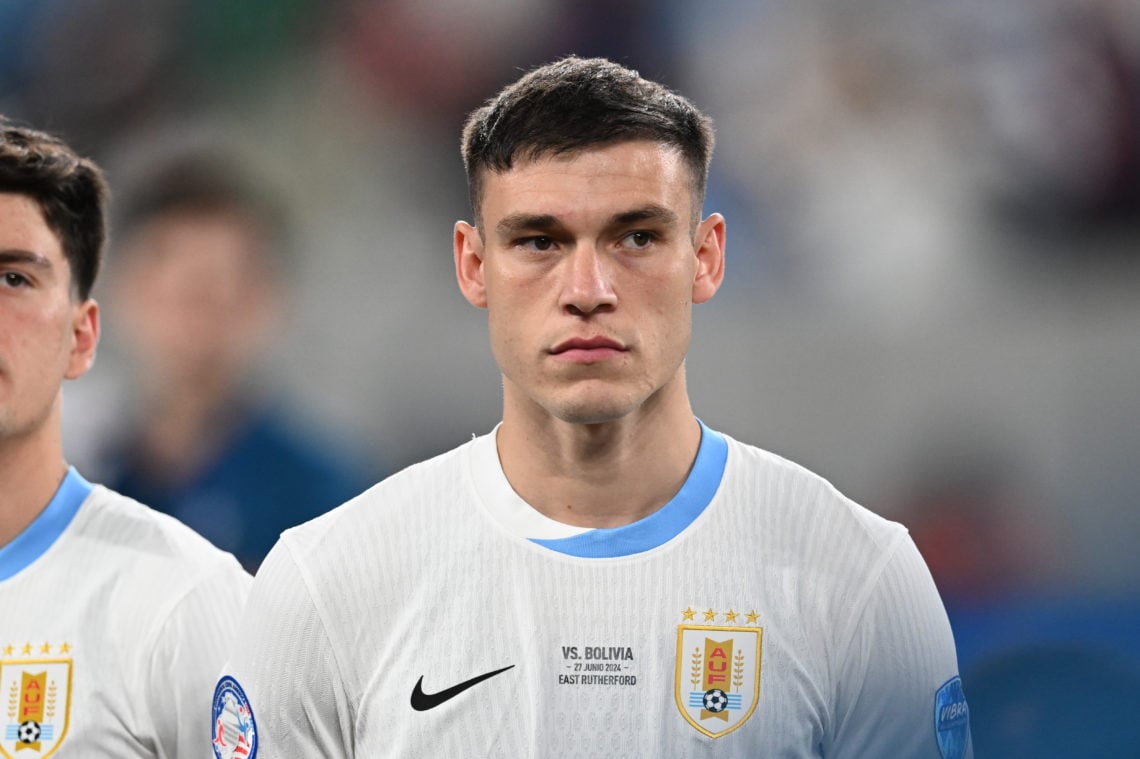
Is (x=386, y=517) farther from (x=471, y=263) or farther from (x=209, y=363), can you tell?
(x=209, y=363)

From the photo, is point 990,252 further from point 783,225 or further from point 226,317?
point 226,317

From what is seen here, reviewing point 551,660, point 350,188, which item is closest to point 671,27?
point 350,188

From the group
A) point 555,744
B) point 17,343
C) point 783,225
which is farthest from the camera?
→ point 783,225

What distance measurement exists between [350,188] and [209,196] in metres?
0.52

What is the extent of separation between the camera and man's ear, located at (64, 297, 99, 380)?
10.7 feet

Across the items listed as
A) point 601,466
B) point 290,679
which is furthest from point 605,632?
point 290,679

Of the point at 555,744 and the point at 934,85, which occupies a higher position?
the point at 934,85

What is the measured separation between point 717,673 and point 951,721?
0.56 meters

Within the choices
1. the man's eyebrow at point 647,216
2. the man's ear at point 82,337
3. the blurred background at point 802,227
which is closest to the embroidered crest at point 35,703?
the man's ear at point 82,337

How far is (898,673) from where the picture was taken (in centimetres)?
261

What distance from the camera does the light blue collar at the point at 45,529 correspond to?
3109mm

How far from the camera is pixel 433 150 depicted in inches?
190

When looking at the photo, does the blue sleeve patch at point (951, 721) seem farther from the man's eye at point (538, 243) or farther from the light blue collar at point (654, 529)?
the man's eye at point (538, 243)

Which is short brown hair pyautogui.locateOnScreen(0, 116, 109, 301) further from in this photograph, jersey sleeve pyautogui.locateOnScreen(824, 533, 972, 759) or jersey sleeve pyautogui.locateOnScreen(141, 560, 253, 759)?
jersey sleeve pyautogui.locateOnScreen(824, 533, 972, 759)
